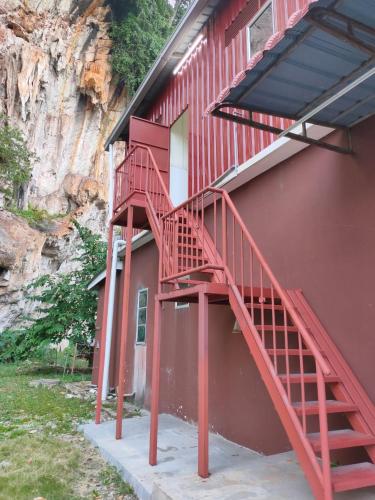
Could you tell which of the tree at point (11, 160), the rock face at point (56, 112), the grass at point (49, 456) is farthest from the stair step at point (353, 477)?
the tree at point (11, 160)

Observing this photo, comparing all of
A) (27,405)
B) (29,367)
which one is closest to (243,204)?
(27,405)

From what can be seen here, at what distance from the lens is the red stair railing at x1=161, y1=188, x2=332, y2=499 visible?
237 centimetres

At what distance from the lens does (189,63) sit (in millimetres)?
7168

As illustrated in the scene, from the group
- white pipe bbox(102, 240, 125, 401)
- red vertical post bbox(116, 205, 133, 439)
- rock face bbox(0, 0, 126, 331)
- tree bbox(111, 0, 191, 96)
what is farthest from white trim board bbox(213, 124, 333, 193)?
tree bbox(111, 0, 191, 96)

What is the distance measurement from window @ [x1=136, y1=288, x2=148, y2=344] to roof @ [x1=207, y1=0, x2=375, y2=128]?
5.15 metres

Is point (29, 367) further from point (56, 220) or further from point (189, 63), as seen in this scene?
point (189, 63)

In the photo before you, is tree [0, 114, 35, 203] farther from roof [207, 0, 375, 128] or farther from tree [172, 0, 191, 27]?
roof [207, 0, 375, 128]

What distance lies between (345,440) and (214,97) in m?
5.29

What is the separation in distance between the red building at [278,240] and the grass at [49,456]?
22.4 inches

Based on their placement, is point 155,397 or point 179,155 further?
point 179,155

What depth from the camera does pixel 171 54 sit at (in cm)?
732

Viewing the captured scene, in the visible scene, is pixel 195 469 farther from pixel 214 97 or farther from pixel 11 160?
pixel 11 160

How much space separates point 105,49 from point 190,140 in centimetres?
1625

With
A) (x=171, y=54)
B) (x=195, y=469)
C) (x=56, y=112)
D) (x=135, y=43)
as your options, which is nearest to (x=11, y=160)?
(x=56, y=112)
